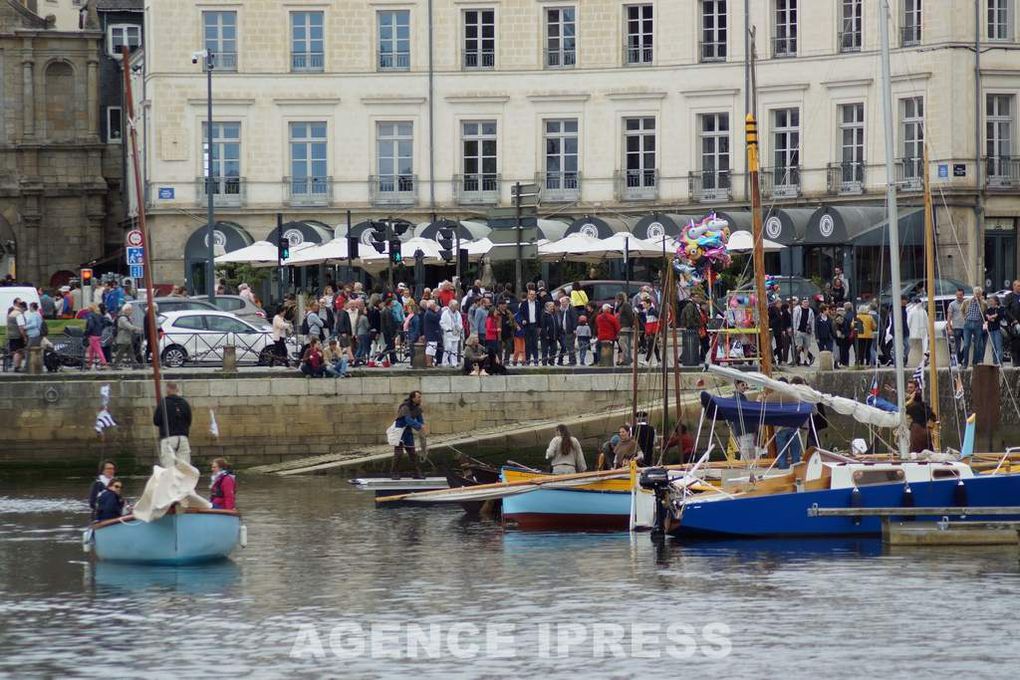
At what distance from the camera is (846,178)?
59750 millimetres

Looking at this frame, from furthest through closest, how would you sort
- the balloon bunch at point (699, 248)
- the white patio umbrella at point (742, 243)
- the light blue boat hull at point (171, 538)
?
the white patio umbrella at point (742, 243)
the balloon bunch at point (699, 248)
the light blue boat hull at point (171, 538)

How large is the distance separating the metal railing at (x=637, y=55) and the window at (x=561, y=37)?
148 centimetres

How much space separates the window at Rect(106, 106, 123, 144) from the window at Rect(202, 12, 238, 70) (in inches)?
761

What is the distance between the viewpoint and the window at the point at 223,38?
64000 millimetres

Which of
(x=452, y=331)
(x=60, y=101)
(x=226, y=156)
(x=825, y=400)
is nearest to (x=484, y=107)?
(x=226, y=156)

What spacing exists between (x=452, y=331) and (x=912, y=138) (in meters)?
19.5

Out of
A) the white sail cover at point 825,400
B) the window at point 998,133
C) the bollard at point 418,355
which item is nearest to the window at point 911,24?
Answer: the window at point 998,133

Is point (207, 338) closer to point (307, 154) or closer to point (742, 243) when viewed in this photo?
point (742, 243)

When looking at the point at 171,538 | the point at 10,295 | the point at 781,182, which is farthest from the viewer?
the point at 781,182

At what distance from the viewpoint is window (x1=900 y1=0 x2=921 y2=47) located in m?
58.5

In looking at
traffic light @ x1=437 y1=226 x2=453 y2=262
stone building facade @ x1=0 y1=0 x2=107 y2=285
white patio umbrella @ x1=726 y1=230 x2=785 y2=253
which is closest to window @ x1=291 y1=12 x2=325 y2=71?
traffic light @ x1=437 y1=226 x2=453 y2=262

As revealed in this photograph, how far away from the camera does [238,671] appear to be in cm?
2214

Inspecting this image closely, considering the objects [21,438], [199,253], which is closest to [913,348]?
[21,438]

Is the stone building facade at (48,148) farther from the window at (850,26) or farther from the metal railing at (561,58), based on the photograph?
the window at (850,26)
